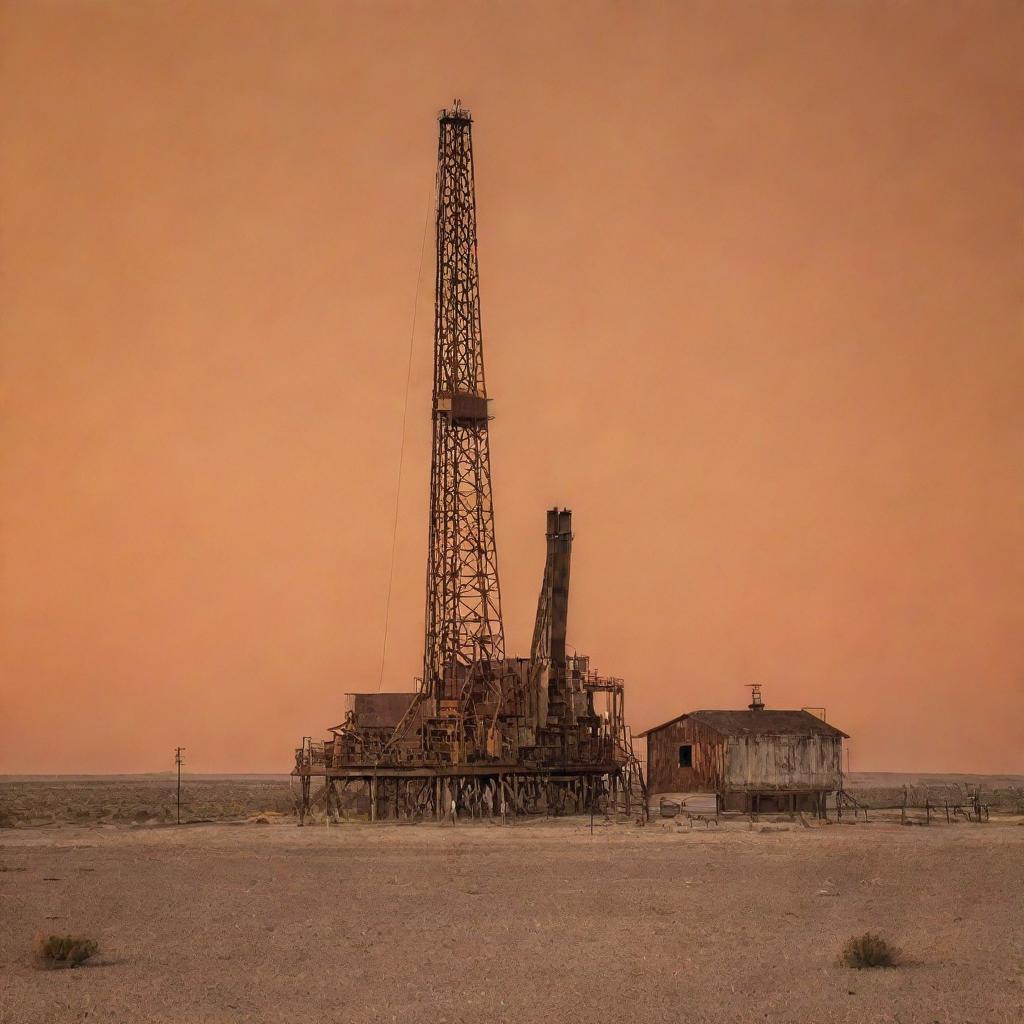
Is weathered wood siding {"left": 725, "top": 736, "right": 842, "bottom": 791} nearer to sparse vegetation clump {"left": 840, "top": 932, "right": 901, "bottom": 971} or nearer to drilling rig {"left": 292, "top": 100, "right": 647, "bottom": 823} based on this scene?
drilling rig {"left": 292, "top": 100, "right": 647, "bottom": 823}

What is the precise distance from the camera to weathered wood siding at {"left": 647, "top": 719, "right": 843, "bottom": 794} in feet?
179

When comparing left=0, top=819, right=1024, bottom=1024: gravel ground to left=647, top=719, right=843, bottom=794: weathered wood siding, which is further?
left=647, top=719, right=843, bottom=794: weathered wood siding

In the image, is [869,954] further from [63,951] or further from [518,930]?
[63,951]

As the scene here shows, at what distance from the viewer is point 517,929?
76.5ft

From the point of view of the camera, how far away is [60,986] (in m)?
18.6

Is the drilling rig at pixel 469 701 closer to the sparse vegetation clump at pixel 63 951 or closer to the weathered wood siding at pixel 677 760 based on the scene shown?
the weathered wood siding at pixel 677 760

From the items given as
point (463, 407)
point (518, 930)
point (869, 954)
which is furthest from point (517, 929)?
point (463, 407)

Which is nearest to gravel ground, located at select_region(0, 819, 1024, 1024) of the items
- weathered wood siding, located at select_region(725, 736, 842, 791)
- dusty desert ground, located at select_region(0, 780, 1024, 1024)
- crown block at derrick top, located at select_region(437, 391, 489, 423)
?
dusty desert ground, located at select_region(0, 780, 1024, 1024)

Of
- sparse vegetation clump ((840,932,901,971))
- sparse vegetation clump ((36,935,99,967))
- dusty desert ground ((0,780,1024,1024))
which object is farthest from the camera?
sparse vegetation clump ((36,935,99,967))

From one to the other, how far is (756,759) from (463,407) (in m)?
19.3

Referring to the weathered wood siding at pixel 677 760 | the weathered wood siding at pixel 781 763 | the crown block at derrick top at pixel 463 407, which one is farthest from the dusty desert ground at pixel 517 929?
the crown block at derrick top at pixel 463 407

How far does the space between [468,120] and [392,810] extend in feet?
97.4

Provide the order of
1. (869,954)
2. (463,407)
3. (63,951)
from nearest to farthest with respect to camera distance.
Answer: (869,954)
(63,951)
(463,407)

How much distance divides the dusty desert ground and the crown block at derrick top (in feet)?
83.7
